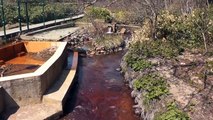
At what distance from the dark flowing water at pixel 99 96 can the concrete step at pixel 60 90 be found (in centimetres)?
55

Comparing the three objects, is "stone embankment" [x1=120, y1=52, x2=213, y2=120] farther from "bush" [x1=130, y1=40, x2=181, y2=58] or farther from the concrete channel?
the concrete channel

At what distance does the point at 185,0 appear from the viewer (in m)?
23.2

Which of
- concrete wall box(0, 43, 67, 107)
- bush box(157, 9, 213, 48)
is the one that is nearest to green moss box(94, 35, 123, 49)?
bush box(157, 9, 213, 48)

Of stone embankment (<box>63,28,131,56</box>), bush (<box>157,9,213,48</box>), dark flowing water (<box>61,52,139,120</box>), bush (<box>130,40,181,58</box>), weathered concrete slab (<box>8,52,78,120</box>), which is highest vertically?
bush (<box>157,9,213,48</box>)

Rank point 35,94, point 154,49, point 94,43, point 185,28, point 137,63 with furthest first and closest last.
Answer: point 94,43
point 185,28
point 154,49
point 137,63
point 35,94

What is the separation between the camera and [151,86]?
1277 cm

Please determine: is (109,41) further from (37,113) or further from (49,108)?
(37,113)

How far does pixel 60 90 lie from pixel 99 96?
2.07m

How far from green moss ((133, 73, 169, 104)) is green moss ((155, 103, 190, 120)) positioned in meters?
1.32

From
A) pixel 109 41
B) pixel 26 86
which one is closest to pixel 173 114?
pixel 26 86

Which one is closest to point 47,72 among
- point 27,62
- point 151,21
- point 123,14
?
point 27,62

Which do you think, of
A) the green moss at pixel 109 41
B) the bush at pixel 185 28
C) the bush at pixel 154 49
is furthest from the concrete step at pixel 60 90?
the green moss at pixel 109 41

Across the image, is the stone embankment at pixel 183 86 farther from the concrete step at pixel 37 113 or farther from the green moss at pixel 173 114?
the concrete step at pixel 37 113

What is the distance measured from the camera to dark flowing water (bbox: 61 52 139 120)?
41.1 feet
